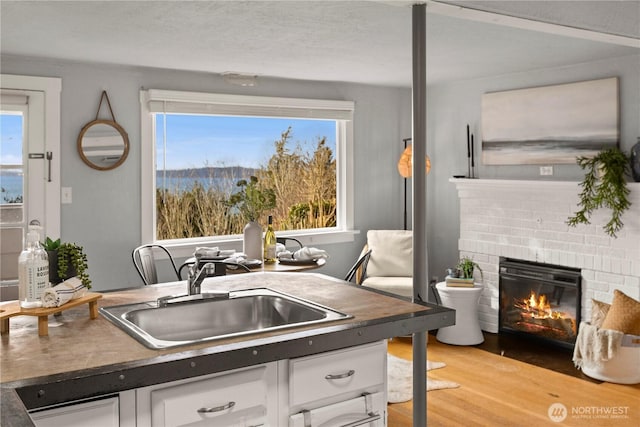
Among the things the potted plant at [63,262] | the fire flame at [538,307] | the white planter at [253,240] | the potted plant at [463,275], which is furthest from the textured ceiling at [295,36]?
the fire flame at [538,307]

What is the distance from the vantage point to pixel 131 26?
11.8ft

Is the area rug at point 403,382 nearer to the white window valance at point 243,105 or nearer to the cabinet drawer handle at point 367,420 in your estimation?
the cabinet drawer handle at point 367,420

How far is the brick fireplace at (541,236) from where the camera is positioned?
4.75 meters

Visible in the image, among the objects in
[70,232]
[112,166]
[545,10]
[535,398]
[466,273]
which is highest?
[545,10]

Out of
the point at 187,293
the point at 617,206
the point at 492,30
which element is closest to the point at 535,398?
the point at 617,206

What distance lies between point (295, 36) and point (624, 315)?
3.00 meters

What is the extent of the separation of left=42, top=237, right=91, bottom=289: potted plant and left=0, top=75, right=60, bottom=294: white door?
9.30 feet

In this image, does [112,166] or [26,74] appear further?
[112,166]

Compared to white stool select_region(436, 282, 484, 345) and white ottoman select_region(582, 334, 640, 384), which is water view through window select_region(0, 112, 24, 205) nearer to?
white stool select_region(436, 282, 484, 345)

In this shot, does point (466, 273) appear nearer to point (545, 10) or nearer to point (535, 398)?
point (535, 398)

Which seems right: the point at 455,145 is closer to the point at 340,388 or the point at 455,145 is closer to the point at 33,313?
the point at 340,388

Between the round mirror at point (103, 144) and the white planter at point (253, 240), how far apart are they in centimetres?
138

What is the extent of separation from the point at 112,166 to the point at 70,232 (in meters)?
0.62

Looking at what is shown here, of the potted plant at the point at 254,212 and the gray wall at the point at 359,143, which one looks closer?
the potted plant at the point at 254,212
